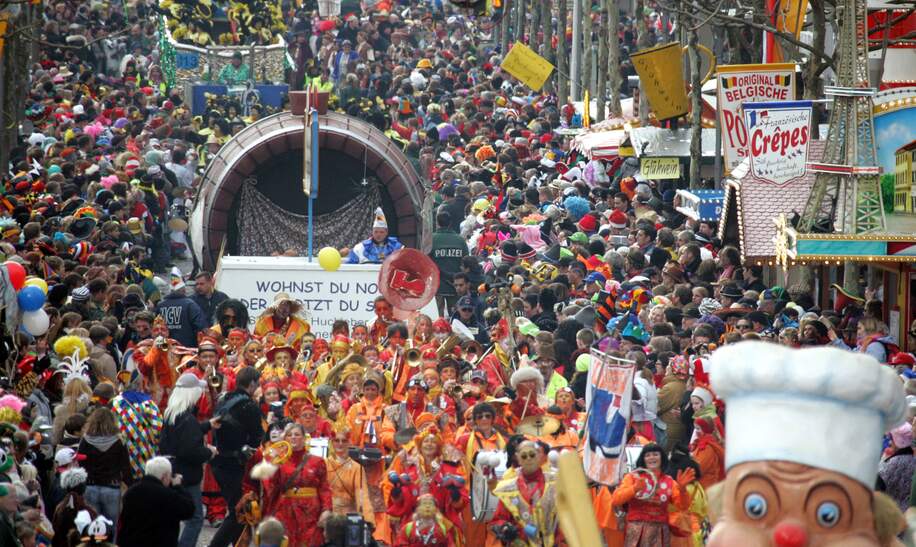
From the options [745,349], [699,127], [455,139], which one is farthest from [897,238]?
[455,139]

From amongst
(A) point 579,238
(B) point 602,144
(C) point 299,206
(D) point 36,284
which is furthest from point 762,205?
(B) point 602,144

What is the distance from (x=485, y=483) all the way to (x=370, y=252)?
841 centimetres

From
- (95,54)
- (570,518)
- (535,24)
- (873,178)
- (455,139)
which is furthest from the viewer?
(535,24)

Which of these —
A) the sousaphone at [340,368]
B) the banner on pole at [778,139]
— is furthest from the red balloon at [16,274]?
the banner on pole at [778,139]

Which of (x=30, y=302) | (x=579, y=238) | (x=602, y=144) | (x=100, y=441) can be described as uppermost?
(x=602, y=144)

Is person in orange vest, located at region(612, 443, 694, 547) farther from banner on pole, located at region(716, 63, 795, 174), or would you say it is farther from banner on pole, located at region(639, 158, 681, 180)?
banner on pole, located at region(639, 158, 681, 180)

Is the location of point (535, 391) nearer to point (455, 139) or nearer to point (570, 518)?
point (570, 518)

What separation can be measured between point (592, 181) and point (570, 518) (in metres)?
23.4

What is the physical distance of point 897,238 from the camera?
15031mm

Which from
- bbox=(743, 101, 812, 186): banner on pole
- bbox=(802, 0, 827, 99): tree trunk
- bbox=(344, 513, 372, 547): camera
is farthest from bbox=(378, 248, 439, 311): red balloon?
bbox=(344, 513, 372, 547): camera

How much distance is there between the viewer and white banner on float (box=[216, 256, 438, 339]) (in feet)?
67.3

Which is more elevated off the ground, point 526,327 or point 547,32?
point 547,32

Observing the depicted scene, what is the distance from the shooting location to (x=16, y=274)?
15844mm

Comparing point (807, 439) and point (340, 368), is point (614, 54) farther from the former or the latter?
point (807, 439)
